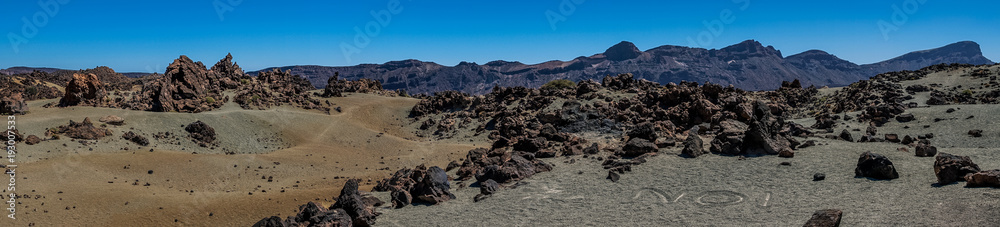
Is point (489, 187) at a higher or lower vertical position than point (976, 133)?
lower

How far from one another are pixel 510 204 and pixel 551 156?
7.21m

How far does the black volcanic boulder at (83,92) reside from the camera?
120 ft

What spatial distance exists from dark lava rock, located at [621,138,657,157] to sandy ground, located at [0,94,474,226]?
39.5ft

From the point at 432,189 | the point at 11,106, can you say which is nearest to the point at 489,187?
the point at 432,189

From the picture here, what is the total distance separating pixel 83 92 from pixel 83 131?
10971 mm

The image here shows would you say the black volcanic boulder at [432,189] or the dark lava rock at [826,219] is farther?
the black volcanic boulder at [432,189]

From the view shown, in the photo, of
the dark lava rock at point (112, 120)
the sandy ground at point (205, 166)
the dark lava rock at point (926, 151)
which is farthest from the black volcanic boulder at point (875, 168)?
the dark lava rock at point (112, 120)

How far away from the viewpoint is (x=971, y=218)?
1048 centimetres

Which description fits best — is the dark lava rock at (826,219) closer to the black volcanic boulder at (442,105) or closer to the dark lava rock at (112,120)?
the dark lava rock at (112,120)

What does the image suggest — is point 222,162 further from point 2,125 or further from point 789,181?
point 789,181

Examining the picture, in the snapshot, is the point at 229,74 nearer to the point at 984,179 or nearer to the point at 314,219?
the point at 314,219

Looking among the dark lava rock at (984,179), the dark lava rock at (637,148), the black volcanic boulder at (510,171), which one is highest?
the dark lava rock at (984,179)

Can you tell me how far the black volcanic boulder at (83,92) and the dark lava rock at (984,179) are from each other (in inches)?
1814

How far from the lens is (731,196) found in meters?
15.1
